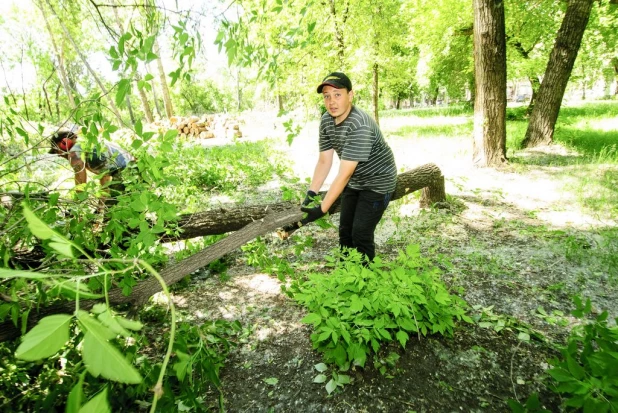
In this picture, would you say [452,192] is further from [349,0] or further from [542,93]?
[349,0]

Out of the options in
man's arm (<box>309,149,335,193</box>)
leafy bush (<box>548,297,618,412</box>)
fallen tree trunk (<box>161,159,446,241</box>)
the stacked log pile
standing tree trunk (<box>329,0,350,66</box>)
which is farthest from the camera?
the stacked log pile

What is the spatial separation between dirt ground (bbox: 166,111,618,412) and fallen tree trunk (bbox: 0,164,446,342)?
2.18 ft

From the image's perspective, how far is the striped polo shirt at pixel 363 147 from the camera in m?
2.74

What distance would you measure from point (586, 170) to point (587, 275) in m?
4.16

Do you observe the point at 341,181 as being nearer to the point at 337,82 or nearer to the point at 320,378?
the point at 337,82

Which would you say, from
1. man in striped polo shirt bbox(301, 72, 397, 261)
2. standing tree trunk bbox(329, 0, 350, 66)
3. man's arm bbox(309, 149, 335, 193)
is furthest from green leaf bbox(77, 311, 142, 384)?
standing tree trunk bbox(329, 0, 350, 66)

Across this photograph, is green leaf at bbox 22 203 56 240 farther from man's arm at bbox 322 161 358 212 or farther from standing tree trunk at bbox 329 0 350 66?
standing tree trunk at bbox 329 0 350 66

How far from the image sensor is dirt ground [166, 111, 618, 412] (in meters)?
2.14

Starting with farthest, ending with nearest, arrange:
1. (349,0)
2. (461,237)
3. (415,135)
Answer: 1. (415,135)
2. (349,0)
3. (461,237)

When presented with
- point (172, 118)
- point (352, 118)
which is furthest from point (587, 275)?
point (172, 118)

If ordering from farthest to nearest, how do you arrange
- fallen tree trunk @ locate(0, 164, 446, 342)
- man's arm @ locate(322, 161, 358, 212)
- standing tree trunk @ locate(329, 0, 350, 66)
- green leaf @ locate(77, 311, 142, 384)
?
standing tree trunk @ locate(329, 0, 350, 66), man's arm @ locate(322, 161, 358, 212), fallen tree trunk @ locate(0, 164, 446, 342), green leaf @ locate(77, 311, 142, 384)

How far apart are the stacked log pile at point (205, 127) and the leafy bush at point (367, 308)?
16175 millimetres

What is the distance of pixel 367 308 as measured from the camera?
2.21 m

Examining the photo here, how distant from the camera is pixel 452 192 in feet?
19.3
